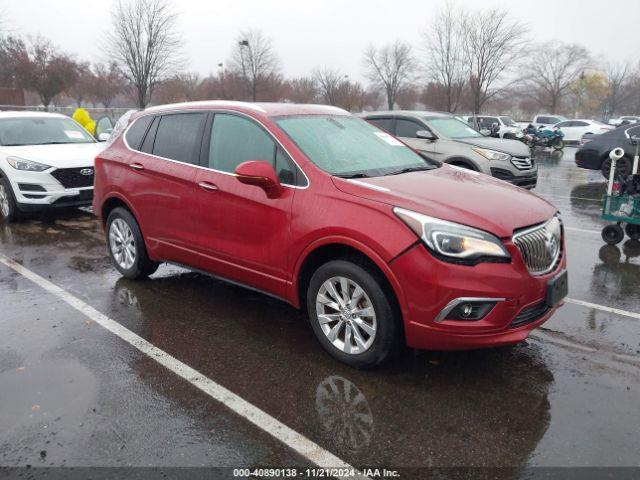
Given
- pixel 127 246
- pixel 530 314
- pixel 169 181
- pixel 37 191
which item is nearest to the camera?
pixel 530 314

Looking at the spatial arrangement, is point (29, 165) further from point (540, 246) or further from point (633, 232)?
point (633, 232)

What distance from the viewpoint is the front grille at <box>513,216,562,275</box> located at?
3.31 metres

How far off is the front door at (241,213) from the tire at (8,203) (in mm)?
5269

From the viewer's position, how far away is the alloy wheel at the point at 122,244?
17.8 ft

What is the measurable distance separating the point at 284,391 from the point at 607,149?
1171cm

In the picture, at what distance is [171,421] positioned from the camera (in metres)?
3.07

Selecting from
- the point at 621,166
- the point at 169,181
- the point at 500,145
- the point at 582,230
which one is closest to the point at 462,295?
the point at 169,181

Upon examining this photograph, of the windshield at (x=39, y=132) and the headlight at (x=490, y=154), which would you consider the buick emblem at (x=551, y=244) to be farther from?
the windshield at (x=39, y=132)

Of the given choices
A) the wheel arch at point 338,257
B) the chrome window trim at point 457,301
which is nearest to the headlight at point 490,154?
the wheel arch at point 338,257

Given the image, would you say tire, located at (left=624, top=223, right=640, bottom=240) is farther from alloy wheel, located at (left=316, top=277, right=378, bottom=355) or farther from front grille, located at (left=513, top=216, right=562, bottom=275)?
alloy wheel, located at (left=316, top=277, right=378, bottom=355)

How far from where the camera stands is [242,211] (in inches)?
160

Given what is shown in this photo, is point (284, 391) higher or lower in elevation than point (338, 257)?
lower

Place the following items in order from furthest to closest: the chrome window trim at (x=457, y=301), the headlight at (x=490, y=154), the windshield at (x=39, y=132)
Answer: the headlight at (x=490, y=154)
the windshield at (x=39, y=132)
the chrome window trim at (x=457, y=301)

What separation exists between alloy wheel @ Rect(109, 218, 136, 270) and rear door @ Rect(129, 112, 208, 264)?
1.22ft
